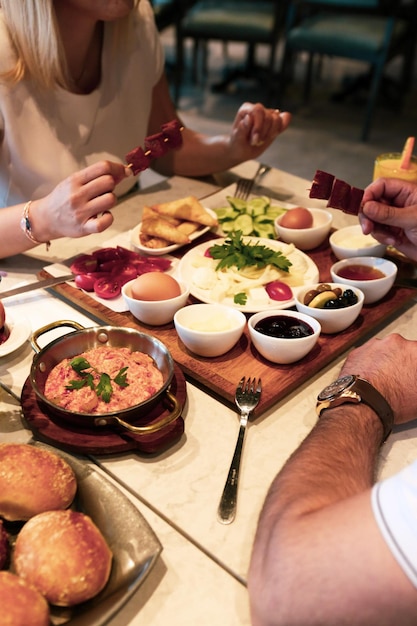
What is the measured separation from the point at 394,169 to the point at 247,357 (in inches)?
42.6

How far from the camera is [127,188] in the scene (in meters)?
2.40

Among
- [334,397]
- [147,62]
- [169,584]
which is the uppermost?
[147,62]

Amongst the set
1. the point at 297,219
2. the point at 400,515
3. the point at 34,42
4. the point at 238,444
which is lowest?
the point at 238,444

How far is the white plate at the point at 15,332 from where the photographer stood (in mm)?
1435

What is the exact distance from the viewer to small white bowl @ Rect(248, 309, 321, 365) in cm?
138

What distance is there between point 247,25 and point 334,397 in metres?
5.21

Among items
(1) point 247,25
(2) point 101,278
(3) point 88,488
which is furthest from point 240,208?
(1) point 247,25

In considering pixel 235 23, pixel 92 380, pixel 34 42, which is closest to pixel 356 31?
pixel 235 23

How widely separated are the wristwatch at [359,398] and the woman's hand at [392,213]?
0.64m

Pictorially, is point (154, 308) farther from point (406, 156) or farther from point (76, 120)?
point (406, 156)

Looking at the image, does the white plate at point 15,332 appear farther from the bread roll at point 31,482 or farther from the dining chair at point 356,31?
the dining chair at point 356,31

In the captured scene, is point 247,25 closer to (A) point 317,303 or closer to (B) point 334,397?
(A) point 317,303

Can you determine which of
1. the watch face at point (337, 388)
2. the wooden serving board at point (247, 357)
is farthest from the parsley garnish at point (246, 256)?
the watch face at point (337, 388)

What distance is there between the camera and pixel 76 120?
2123 millimetres
